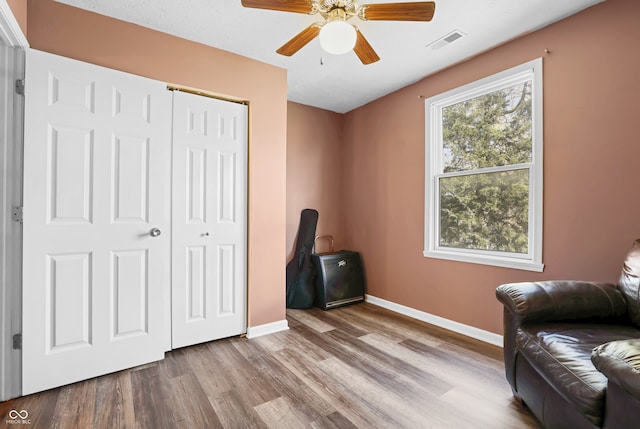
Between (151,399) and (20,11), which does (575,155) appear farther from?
(20,11)

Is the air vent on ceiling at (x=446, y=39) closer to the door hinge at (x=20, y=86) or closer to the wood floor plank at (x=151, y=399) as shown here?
the door hinge at (x=20, y=86)

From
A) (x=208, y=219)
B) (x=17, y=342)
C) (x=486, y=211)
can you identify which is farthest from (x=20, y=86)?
(x=486, y=211)

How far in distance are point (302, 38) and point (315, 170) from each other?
2.36 metres

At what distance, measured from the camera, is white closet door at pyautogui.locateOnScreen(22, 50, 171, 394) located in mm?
1872

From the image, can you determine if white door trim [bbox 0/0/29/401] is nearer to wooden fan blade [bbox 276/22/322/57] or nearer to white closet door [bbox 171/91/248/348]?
white closet door [bbox 171/91/248/348]

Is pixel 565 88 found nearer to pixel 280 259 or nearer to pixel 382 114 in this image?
pixel 382 114

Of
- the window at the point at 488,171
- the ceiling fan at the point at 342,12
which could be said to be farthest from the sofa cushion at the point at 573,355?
the ceiling fan at the point at 342,12

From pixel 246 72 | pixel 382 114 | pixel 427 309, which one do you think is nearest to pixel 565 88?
pixel 382 114

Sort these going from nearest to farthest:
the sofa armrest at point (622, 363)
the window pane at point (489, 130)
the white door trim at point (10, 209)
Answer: the sofa armrest at point (622, 363), the white door trim at point (10, 209), the window pane at point (489, 130)

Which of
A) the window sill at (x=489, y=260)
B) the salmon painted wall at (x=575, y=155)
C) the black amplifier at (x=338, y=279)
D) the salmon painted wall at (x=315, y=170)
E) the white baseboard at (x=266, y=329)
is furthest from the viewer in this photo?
the salmon painted wall at (x=315, y=170)

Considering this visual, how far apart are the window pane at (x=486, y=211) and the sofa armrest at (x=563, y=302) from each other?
0.81m

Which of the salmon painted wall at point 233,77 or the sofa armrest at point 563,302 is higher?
the salmon painted wall at point 233,77

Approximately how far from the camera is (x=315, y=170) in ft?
13.6

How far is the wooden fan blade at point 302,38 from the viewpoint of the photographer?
1.73 m
